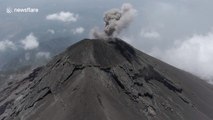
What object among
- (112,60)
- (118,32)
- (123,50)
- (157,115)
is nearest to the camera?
(157,115)

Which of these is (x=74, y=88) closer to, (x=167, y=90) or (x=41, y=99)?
(x=41, y=99)

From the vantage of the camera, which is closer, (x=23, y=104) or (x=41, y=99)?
(x=41, y=99)

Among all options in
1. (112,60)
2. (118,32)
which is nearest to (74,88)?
(112,60)

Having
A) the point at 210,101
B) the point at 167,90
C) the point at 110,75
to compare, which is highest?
the point at 110,75

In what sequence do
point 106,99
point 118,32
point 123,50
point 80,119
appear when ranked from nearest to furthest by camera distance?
1. point 80,119
2. point 106,99
3. point 123,50
4. point 118,32

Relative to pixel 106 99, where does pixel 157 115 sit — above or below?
below

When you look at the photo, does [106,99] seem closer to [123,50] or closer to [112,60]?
[112,60]
